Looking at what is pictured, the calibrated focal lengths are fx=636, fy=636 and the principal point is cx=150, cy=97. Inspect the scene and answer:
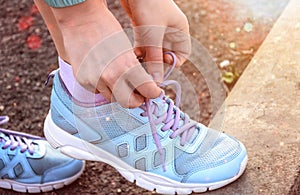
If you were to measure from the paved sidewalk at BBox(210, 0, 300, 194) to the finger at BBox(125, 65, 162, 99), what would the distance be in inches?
12.4

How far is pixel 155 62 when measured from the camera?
1.26 metres

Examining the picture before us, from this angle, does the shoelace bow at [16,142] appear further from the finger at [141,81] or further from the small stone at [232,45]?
the small stone at [232,45]

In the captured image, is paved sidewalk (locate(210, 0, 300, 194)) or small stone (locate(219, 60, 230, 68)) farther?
small stone (locate(219, 60, 230, 68))

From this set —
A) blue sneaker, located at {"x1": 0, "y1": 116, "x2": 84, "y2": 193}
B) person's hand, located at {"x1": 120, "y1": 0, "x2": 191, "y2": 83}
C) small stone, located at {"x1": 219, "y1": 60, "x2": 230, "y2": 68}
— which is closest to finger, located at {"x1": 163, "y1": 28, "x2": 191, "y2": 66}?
person's hand, located at {"x1": 120, "y1": 0, "x2": 191, "y2": 83}

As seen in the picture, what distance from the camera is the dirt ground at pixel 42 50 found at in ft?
6.24

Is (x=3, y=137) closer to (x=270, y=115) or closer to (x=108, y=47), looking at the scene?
(x=108, y=47)

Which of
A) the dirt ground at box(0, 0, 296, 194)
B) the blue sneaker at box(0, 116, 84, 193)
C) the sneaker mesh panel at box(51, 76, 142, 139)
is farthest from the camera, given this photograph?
the dirt ground at box(0, 0, 296, 194)

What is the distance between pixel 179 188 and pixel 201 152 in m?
0.09

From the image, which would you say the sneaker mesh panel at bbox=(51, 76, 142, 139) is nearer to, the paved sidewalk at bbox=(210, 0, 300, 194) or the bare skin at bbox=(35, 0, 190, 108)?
the bare skin at bbox=(35, 0, 190, 108)

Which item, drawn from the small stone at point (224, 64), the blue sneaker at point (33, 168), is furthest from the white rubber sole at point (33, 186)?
the small stone at point (224, 64)

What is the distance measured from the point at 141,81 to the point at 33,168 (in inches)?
19.7

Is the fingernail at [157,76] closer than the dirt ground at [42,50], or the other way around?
the fingernail at [157,76]

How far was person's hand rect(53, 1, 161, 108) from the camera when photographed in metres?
1.13

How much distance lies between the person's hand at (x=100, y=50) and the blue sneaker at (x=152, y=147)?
0.20m
